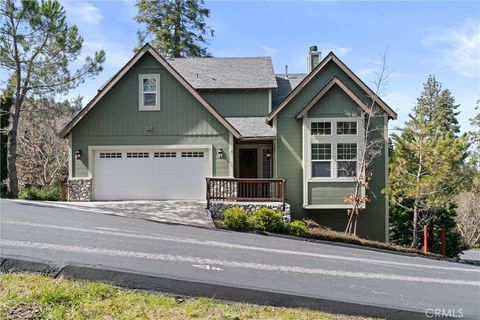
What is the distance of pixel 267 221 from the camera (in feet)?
43.4

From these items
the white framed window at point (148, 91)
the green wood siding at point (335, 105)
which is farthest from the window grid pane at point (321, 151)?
the white framed window at point (148, 91)

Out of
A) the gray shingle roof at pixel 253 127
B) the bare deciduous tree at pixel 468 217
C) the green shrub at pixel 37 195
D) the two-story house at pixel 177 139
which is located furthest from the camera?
the bare deciduous tree at pixel 468 217

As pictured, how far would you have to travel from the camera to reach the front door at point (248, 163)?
1844 centimetres

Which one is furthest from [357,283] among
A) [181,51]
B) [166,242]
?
[181,51]

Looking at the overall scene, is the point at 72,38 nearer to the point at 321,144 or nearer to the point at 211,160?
the point at 211,160

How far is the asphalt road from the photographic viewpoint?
17.4ft

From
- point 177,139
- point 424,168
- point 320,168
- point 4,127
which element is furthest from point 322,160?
point 4,127

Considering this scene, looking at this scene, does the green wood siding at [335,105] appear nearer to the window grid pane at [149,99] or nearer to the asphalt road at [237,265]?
the window grid pane at [149,99]

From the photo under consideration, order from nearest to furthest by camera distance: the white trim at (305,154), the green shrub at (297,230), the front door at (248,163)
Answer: the green shrub at (297,230), the white trim at (305,154), the front door at (248,163)

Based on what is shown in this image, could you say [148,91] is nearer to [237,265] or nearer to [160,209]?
[160,209]

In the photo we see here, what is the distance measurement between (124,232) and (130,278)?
434cm

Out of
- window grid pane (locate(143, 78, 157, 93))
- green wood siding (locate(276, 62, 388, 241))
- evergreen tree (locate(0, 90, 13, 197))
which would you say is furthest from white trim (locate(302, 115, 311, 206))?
Answer: evergreen tree (locate(0, 90, 13, 197))

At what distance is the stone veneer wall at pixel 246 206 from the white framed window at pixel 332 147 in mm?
1953

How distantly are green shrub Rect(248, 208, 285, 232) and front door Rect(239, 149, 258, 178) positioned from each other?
201 inches
